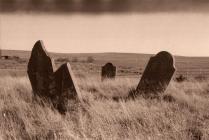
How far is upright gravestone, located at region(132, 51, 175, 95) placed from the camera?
40.7ft

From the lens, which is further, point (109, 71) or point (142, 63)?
point (142, 63)

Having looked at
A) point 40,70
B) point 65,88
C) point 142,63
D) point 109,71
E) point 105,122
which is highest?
point 40,70

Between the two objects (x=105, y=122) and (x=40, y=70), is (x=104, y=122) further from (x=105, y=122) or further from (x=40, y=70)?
(x=40, y=70)

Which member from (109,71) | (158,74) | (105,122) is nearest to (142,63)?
(109,71)

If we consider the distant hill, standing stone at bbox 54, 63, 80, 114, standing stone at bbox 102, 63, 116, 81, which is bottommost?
the distant hill

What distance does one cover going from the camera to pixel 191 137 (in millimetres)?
6824

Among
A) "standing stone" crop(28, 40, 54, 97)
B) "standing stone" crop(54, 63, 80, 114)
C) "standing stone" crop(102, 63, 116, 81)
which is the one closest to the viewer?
"standing stone" crop(54, 63, 80, 114)

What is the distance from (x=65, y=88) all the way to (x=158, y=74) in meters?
3.81

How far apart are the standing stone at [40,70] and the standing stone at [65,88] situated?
0.62 m

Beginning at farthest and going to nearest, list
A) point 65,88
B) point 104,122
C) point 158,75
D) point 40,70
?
point 158,75 < point 40,70 < point 65,88 < point 104,122

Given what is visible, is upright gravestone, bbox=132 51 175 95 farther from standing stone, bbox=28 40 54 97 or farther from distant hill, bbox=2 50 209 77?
distant hill, bbox=2 50 209 77

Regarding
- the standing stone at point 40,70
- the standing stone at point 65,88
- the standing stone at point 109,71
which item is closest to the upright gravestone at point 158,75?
the standing stone at point 40,70

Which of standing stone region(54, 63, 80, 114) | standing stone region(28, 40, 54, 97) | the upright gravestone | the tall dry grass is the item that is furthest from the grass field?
the upright gravestone

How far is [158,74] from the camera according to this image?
1274cm
